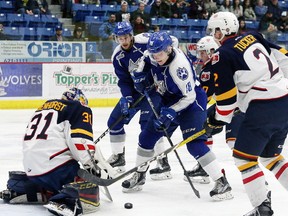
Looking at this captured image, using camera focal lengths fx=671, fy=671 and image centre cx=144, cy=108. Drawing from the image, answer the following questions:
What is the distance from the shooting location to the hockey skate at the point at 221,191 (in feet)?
13.9

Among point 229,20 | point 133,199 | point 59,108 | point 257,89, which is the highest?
point 229,20

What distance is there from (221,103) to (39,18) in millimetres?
7306

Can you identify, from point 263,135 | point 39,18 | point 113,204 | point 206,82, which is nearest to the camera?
point 263,135

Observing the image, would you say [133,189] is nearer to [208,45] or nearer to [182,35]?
[208,45]

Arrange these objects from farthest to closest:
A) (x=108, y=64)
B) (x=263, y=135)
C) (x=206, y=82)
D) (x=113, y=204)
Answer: (x=108, y=64) < (x=206, y=82) < (x=113, y=204) < (x=263, y=135)

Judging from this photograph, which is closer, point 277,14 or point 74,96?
point 74,96

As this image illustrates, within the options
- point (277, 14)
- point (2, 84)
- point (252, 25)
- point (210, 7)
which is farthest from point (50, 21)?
point (277, 14)

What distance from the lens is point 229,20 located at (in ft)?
12.0

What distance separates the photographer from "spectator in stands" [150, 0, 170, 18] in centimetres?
1117

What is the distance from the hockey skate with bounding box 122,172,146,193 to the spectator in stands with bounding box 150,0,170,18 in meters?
6.79

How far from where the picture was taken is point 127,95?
16.7ft

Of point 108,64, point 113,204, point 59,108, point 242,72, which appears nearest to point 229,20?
point 242,72

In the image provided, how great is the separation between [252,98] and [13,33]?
6370 millimetres

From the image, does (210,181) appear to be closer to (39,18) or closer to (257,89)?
(257,89)
